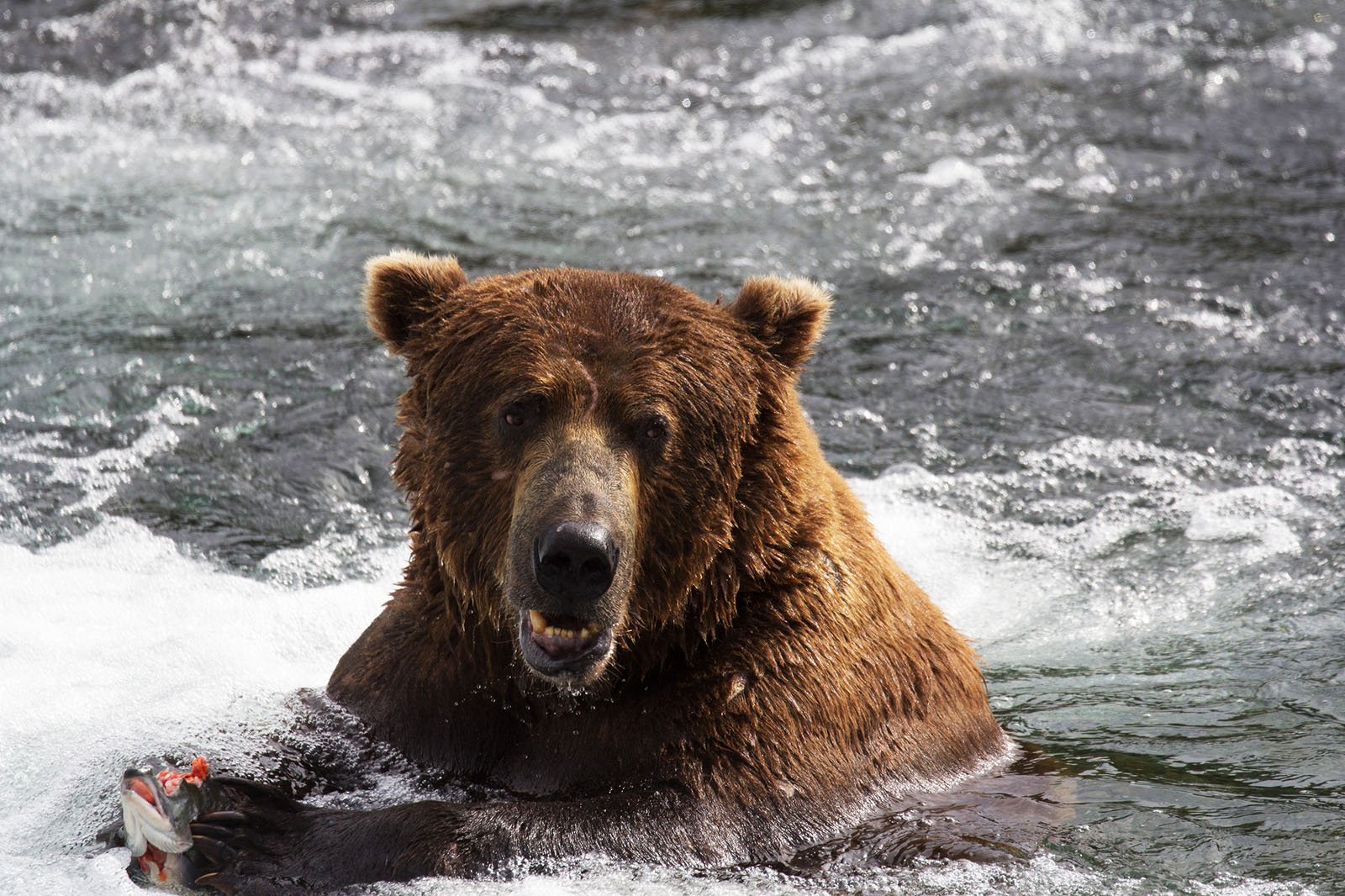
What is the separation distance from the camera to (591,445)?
4.35m

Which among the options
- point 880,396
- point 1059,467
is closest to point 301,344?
point 880,396

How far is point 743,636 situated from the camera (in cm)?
461

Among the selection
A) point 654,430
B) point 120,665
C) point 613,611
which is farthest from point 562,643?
point 120,665

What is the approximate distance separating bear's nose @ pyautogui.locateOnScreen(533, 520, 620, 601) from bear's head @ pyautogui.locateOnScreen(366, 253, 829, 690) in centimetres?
5

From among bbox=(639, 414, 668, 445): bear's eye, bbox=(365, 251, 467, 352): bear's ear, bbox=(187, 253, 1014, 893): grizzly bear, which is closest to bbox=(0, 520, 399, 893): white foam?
bbox=(187, 253, 1014, 893): grizzly bear

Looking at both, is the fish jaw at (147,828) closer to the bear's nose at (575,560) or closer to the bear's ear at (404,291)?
the bear's nose at (575,560)

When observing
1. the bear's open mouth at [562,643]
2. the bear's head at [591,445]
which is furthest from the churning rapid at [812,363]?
the bear's head at [591,445]

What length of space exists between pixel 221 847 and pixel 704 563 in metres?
1.49

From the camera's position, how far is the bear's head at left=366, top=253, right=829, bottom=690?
4301 mm

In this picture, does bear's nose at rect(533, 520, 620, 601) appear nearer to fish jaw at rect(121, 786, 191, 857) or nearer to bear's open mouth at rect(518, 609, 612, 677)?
bear's open mouth at rect(518, 609, 612, 677)

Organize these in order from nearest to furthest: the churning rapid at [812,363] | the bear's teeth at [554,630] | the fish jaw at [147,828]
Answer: the fish jaw at [147,828] < the bear's teeth at [554,630] < the churning rapid at [812,363]

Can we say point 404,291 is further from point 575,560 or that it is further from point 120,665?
point 120,665

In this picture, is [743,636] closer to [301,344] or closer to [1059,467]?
[1059,467]

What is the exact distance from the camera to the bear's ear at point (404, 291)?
4750mm
